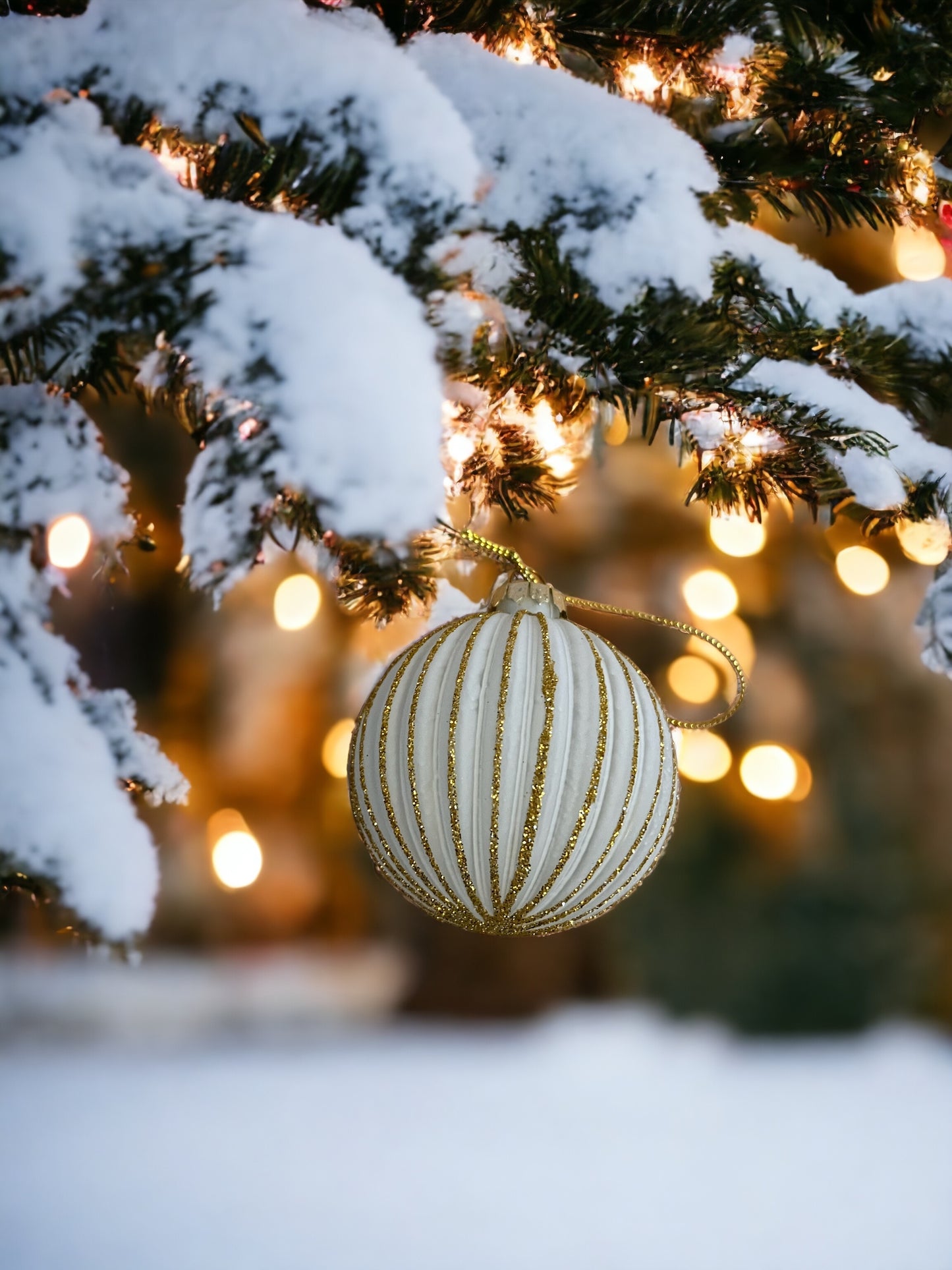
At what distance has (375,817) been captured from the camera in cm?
50

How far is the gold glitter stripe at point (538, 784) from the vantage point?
460mm

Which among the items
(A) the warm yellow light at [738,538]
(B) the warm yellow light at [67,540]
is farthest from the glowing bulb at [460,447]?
(A) the warm yellow light at [738,538]

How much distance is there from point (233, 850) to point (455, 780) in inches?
42.0

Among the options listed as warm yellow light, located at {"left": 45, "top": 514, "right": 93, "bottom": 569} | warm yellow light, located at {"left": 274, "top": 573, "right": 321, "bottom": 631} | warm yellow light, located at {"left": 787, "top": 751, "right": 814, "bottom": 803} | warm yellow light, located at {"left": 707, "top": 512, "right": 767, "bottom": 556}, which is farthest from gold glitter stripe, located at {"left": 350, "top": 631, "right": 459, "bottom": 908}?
warm yellow light, located at {"left": 787, "top": 751, "right": 814, "bottom": 803}

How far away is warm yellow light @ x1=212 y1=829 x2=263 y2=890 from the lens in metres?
1.45

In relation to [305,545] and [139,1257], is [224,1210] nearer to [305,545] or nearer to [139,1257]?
[139,1257]

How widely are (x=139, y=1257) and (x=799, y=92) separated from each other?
134 cm

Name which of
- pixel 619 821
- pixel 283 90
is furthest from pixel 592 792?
pixel 283 90

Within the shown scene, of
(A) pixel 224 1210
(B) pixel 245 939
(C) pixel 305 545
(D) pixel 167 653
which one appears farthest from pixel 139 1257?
(C) pixel 305 545

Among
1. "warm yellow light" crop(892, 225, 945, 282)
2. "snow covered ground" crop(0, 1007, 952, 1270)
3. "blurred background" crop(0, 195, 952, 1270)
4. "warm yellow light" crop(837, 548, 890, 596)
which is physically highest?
"warm yellow light" crop(892, 225, 945, 282)

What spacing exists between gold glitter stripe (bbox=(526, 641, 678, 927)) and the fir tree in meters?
0.13

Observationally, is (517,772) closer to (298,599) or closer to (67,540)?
(67,540)

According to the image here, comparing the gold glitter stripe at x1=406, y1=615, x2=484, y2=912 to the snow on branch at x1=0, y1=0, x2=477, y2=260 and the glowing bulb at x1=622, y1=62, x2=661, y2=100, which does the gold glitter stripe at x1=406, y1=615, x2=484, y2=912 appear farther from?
the glowing bulb at x1=622, y1=62, x2=661, y2=100

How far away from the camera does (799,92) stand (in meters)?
0.49
